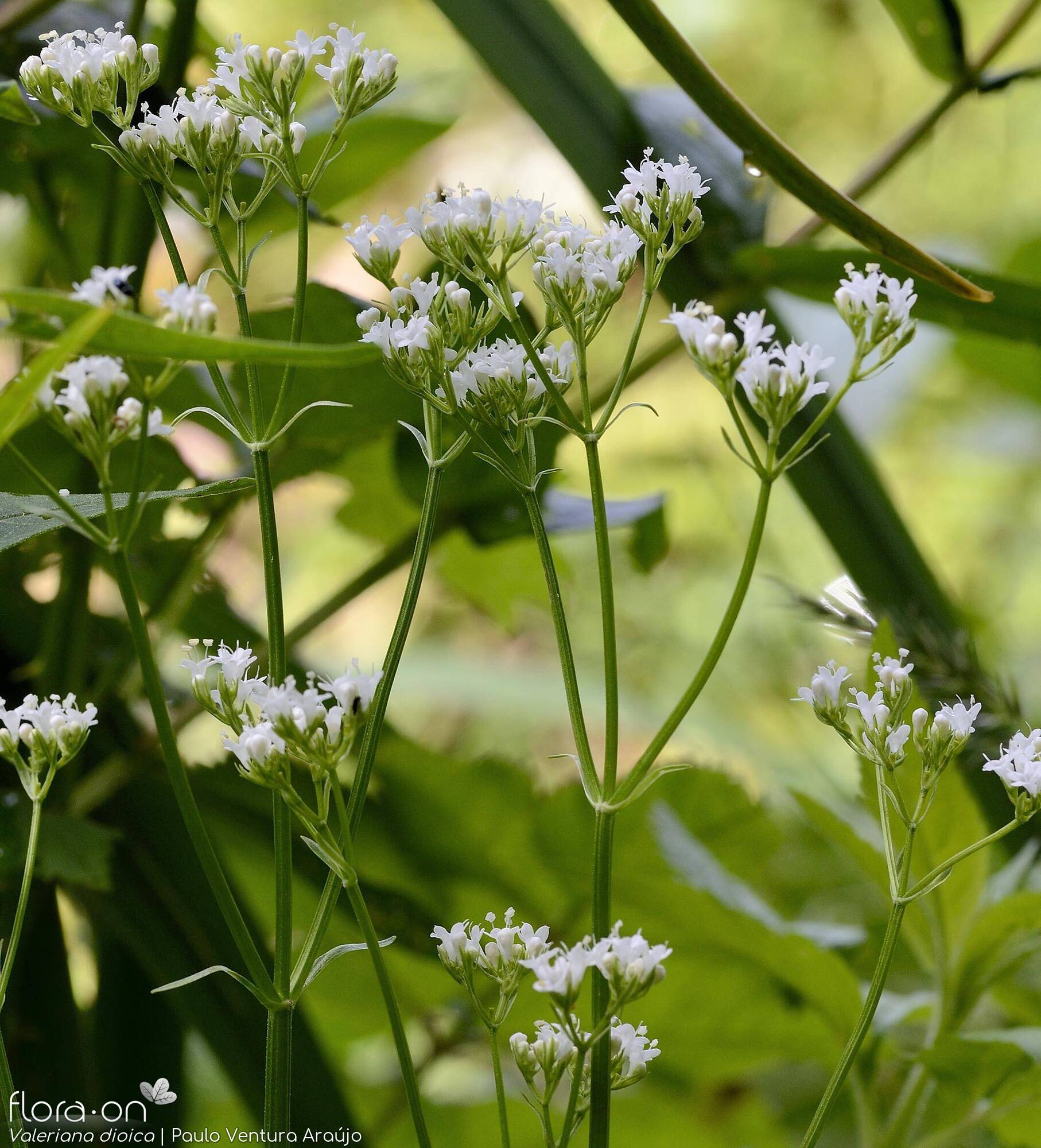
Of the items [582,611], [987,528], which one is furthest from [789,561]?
[987,528]

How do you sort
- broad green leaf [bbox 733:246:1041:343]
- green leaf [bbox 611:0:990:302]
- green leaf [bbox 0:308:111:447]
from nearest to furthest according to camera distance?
green leaf [bbox 0:308:111:447] → green leaf [bbox 611:0:990:302] → broad green leaf [bbox 733:246:1041:343]

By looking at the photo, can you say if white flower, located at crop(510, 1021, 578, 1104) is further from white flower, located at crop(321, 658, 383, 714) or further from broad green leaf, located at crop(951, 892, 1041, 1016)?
broad green leaf, located at crop(951, 892, 1041, 1016)

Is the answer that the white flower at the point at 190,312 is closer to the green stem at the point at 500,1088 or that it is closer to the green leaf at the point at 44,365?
the green leaf at the point at 44,365

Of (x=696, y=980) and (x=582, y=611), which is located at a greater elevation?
(x=582, y=611)

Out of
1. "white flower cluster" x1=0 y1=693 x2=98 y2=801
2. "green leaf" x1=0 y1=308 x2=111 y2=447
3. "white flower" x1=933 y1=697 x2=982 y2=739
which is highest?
"green leaf" x1=0 y1=308 x2=111 y2=447

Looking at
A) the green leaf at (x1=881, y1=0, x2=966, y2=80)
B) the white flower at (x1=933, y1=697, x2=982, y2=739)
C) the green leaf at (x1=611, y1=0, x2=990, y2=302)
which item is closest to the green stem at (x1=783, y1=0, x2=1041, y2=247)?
the green leaf at (x1=881, y1=0, x2=966, y2=80)

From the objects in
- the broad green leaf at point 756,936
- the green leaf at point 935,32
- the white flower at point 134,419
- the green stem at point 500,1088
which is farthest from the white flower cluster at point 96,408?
the green leaf at point 935,32

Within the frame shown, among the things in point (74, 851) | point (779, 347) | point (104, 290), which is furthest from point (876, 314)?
point (74, 851)

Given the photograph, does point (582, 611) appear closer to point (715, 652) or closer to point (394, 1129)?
point (394, 1129)
